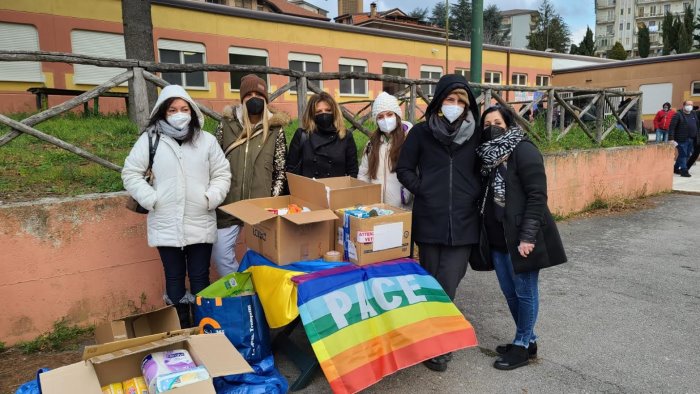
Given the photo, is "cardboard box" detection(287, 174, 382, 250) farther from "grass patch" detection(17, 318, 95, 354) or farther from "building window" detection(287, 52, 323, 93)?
"building window" detection(287, 52, 323, 93)

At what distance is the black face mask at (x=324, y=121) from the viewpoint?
374cm

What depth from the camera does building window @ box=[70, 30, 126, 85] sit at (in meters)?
16.0

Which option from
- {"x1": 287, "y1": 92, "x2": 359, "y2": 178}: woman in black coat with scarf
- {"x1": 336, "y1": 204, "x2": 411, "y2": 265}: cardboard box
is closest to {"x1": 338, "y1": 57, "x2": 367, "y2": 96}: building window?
{"x1": 287, "y1": 92, "x2": 359, "y2": 178}: woman in black coat with scarf

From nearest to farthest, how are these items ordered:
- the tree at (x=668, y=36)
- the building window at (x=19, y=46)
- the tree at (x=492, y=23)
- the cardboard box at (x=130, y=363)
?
the cardboard box at (x=130, y=363), the building window at (x=19, y=46), the tree at (x=668, y=36), the tree at (x=492, y=23)

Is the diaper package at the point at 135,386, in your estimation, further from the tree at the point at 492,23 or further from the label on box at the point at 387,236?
the tree at the point at 492,23

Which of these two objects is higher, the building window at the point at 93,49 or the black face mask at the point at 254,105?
the building window at the point at 93,49

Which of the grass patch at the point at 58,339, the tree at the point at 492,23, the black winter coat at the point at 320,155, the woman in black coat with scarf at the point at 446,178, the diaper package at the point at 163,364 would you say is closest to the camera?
the diaper package at the point at 163,364

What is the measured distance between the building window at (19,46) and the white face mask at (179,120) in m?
15.2

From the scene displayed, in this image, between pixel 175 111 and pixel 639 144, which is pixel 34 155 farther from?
pixel 639 144

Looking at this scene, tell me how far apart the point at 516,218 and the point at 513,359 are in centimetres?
99

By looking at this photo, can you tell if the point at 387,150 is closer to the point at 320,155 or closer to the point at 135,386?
the point at 320,155

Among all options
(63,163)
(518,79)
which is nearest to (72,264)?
(63,163)

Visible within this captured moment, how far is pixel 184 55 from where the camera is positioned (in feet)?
60.1

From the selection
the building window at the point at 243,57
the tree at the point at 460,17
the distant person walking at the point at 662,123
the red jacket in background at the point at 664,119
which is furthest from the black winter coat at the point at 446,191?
the tree at the point at 460,17
